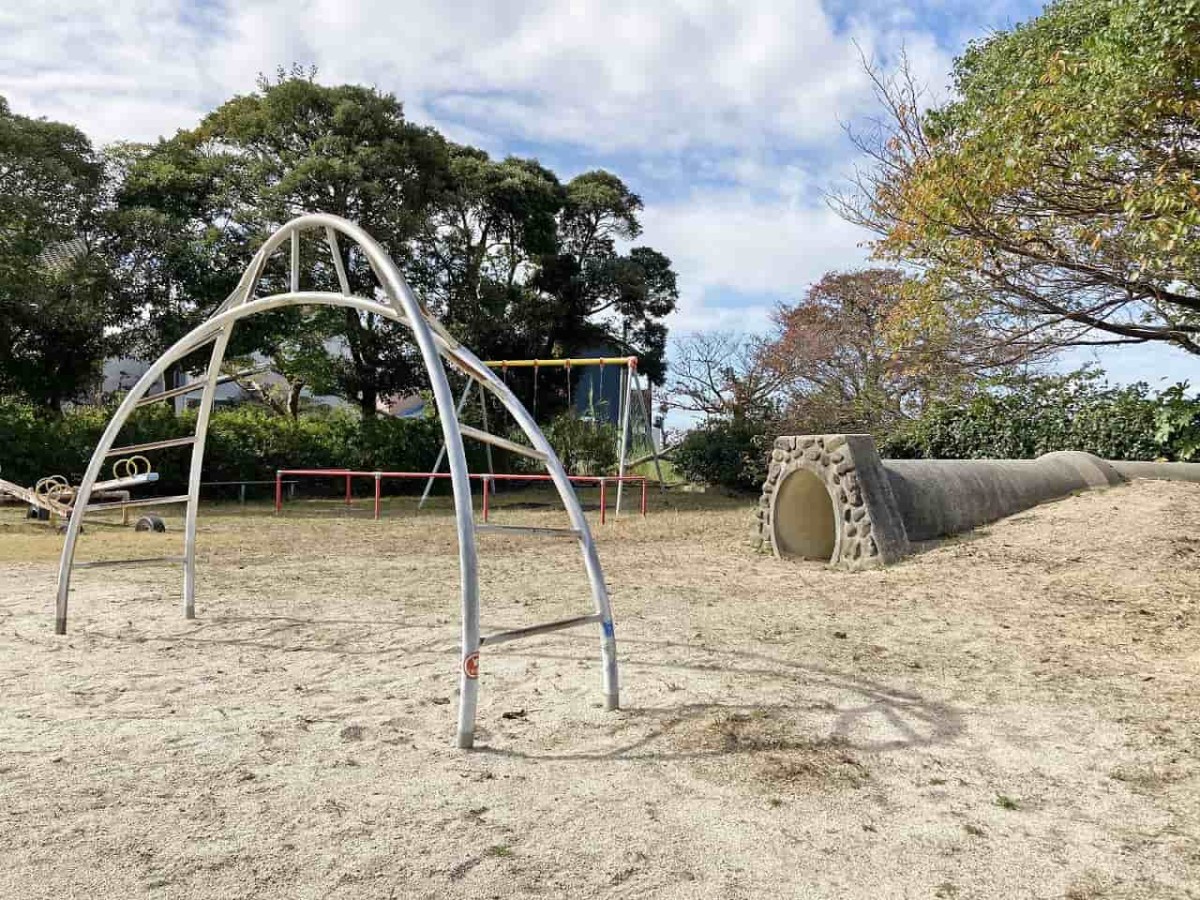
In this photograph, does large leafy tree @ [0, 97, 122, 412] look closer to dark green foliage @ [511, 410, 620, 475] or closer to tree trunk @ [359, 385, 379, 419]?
tree trunk @ [359, 385, 379, 419]

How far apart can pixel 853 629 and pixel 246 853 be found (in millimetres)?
3842

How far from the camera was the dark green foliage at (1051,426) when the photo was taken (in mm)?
11148

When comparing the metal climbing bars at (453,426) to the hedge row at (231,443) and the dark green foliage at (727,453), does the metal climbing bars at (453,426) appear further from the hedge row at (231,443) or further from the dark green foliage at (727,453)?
the dark green foliage at (727,453)

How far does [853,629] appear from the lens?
5.51 meters

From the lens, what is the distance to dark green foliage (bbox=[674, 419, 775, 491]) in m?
16.1

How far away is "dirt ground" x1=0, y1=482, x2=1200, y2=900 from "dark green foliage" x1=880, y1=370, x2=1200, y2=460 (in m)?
4.72

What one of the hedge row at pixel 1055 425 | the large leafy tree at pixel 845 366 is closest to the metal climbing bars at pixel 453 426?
the large leafy tree at pixel 845 366

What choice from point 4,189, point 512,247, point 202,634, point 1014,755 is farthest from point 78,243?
point 1014,755

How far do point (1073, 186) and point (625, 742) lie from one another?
5446 mm

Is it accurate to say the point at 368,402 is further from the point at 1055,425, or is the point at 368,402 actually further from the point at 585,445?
the point at 1055,425

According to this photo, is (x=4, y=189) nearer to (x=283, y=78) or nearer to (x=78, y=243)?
(x=78, y=243)

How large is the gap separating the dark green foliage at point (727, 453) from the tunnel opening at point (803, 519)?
6.76m

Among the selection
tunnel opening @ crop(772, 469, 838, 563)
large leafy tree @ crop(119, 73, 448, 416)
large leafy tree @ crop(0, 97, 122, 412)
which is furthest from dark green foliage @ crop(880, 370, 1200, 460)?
large leafy tree @ crop(0, 97, 122, 412)

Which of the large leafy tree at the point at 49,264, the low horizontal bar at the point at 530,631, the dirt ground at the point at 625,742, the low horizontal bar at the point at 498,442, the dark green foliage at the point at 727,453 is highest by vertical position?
the large leafy tree at the point at 49,264
